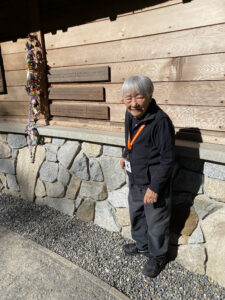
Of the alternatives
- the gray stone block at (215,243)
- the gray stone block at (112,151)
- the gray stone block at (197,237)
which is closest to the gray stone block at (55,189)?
the gray stone block at (112,151)

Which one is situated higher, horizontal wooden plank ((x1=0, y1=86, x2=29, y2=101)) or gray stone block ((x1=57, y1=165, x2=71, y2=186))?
horizontal wooden plank ((x1=0, y1=86, x2=29, y2=101))

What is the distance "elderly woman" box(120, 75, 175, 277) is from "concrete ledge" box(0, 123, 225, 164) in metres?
0.30

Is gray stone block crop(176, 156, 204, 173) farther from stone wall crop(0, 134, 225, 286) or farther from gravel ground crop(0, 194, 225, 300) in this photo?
gravel ground crop(0, 194, 225, 300)

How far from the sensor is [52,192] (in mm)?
3385

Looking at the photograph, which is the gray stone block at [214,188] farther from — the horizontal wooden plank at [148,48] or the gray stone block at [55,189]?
the gray stone block at [55,189]

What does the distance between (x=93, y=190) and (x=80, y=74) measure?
1.38 m

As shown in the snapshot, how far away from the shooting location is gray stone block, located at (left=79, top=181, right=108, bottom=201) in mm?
2867

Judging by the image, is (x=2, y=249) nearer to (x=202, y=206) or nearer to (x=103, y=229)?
(x=103, y=229)

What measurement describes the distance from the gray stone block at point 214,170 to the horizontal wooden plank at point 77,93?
1326 mm

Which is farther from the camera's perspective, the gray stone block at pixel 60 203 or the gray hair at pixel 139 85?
the gray stone block at pixel 60 203

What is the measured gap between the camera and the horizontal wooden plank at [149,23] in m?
1.89

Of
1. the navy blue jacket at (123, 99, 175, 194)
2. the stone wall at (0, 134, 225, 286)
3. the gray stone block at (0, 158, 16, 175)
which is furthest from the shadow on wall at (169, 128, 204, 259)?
the gray stone block at (0, 158, 16, 175)

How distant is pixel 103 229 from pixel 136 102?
70.5 inches

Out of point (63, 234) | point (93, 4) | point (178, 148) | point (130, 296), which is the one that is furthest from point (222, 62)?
point (63, 234)
